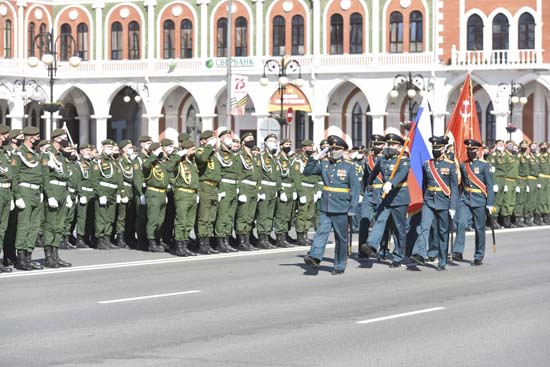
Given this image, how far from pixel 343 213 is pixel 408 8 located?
41.4 metres

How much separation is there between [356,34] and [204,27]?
7313mm

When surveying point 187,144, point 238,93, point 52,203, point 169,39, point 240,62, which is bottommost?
point 52,203

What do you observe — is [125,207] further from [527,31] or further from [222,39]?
[222,39]

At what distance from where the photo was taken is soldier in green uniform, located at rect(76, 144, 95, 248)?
24.2m

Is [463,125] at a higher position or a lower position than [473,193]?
higher

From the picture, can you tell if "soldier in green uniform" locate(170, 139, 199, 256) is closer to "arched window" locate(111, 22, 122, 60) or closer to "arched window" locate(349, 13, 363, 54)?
"arched window" locate(349, 13, 363, 54)

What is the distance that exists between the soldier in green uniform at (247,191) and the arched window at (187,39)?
40337 millimetres

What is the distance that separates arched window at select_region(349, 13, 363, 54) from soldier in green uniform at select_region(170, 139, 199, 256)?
38767 millimetres

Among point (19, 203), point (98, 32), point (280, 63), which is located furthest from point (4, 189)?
point (98, 32)

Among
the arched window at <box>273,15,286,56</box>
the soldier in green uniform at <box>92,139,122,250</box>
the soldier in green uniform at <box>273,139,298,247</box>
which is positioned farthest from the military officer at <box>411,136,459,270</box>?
the arched window at <box>273,15,286,56</box>

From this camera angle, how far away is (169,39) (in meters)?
63.9

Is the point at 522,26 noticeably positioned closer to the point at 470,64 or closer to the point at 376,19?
the point at 470,64

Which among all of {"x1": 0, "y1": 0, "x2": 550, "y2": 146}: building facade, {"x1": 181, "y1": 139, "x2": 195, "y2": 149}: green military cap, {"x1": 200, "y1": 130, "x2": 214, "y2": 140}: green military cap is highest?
{"x1": 0, "y1": 0, "x2": 550, "y2": 146}: building facade

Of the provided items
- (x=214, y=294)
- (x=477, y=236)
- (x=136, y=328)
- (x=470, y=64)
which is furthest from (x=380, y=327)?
(x=470, y=64)
